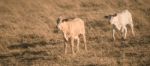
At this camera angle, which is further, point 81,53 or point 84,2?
point 84,2

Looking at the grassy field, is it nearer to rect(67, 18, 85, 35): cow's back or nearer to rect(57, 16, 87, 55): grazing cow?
rect(57, 16, 87, 55): grazing cow

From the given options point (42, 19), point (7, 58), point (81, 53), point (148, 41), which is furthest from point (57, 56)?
point (42, 19)

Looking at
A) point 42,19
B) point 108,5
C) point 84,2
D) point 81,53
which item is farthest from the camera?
point 84,2

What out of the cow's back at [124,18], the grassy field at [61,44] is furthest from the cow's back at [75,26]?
the cow's back at [124,18]

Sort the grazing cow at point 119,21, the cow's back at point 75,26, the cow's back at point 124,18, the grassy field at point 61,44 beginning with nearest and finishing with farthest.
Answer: the grassy field at point 61,44
the cow's back at point 75,26
the grazing cow at point 119,21
the cow's back at point 124,18

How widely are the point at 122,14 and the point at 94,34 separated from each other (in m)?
2.07

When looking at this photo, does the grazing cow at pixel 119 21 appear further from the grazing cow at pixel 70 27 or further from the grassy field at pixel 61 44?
the grazing cow at pixel 70 27

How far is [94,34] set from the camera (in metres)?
18.5

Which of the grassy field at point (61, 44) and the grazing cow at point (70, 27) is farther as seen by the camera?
the grazing cow at point (70, 27)

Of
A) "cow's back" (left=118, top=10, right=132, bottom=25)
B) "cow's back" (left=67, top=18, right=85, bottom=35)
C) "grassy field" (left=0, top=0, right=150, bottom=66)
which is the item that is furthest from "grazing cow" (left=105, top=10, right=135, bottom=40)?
"cow's back" (left=67, top=18, right=85, bottom=35)

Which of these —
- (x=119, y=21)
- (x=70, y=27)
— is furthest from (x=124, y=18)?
(x=70, y=27)

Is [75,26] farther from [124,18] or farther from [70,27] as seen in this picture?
[124,18]

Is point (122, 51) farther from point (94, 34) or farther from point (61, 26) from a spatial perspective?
point (94, 34)

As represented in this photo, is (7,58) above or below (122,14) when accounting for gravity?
below
